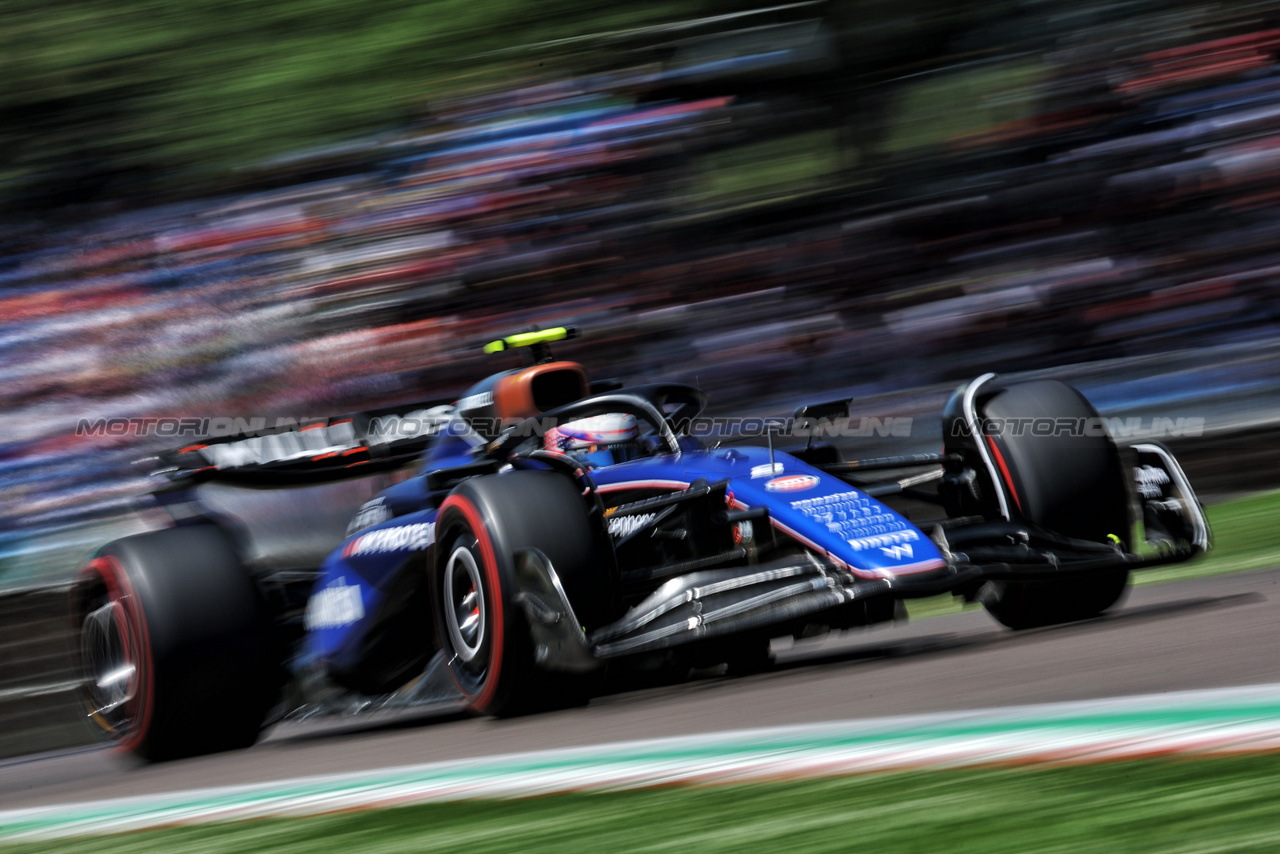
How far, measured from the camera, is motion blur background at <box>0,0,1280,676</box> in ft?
27.2

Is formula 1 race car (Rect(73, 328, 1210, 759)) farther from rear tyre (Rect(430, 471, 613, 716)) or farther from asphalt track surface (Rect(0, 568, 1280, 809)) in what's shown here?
asphalt track surface (Rect(0, 568, 1280, 809))

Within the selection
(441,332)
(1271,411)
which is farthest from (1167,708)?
(441,332)

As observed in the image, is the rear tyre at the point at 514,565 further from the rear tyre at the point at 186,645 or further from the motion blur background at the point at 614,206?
the motion blur background at the point at 614,206

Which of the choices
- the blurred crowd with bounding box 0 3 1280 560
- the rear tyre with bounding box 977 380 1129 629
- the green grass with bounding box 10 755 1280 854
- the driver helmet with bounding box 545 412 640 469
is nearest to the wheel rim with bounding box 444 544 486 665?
the driver helmet with bounding box 545 412 640 469

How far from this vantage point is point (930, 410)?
827 cm

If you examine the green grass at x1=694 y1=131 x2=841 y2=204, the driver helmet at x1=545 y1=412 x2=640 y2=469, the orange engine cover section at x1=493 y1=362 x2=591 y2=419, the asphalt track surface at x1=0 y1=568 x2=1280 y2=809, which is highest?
the green grass at x1=694 y1=131 x2=841 y2=204

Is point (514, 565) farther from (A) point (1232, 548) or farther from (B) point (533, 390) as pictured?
(A) point (1232, 548)

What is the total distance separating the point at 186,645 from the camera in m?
4.56

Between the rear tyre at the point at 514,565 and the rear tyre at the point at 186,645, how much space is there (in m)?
1.04

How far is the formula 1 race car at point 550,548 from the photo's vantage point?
12.2 feet

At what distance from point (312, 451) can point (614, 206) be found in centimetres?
387

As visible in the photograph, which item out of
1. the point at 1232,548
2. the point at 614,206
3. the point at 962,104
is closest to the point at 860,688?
the point at 1232,548

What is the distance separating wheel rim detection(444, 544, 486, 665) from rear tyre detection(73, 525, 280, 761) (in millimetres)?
925

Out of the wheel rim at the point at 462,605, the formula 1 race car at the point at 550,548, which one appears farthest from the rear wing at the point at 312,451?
the wheel rim at the point at 462,605
